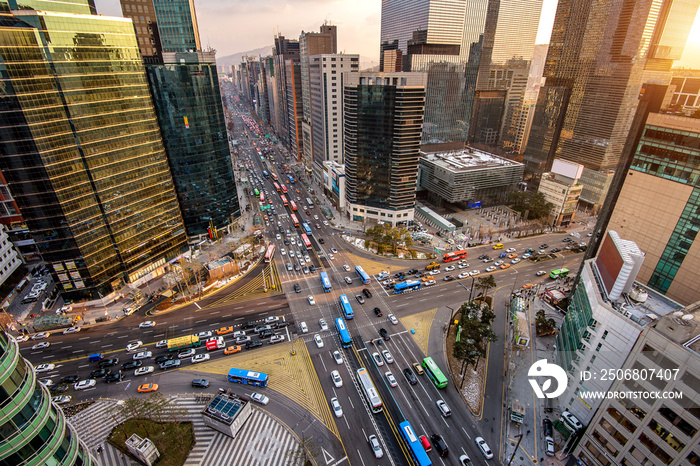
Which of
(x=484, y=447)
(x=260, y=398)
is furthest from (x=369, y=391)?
(x=260, y=398)

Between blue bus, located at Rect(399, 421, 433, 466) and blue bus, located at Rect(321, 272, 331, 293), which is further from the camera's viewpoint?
blue bus, located at Rect(321, 272, 331, 293)

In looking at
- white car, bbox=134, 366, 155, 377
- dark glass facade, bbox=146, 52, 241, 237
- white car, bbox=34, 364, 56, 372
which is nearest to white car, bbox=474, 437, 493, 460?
white car, bbox=134, 366, 155, 377

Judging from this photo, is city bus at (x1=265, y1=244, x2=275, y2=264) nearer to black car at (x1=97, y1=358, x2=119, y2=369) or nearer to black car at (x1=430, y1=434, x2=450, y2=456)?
black car at (x1=97, y1=358, x2=119, y2=369)

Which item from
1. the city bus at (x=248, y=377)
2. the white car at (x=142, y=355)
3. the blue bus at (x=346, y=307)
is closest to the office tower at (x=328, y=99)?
the blue bus at (x=346, y=307)

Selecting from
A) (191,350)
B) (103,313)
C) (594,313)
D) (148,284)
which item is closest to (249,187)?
(148,284)

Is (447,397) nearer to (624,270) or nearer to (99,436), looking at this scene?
(624,270)

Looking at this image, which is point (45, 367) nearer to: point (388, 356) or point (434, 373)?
point (388, 356)

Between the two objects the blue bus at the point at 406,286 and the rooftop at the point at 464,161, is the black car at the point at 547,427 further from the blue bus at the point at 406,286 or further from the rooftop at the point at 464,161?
the rooftop at the point at 464,161
